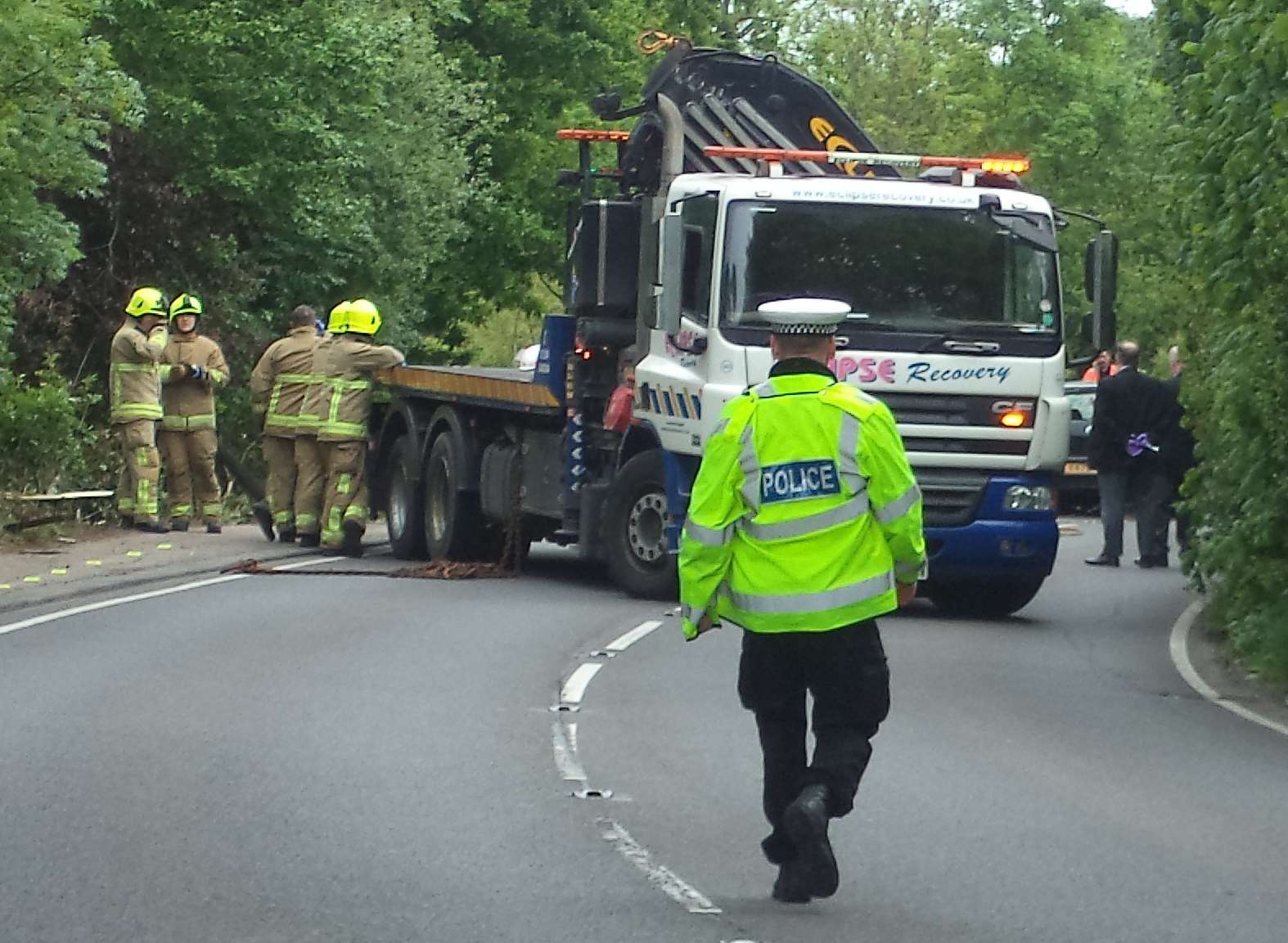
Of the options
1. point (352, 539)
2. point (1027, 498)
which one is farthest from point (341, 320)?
point (1027, 498)

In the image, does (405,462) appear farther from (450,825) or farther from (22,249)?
(450,825)

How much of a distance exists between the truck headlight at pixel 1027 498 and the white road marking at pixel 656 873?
836 centimetres

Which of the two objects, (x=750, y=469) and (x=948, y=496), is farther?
(x=948, y=496)

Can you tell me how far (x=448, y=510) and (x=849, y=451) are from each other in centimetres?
1352

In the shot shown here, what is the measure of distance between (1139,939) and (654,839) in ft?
6.38

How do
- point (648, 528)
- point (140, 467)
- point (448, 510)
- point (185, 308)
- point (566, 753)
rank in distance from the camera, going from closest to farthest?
point (566, 753) → point (648, 528) → point (448, 510) → point (140, 467) → point (185, 308)

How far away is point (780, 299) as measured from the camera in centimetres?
1669

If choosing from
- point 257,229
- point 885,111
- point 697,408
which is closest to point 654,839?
point 697,408

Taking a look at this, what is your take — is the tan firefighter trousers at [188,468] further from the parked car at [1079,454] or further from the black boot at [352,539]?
the parked car at [1079,454]

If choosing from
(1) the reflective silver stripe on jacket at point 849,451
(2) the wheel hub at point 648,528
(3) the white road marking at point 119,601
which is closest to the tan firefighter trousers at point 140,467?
(3) the white road marking at point 119,601

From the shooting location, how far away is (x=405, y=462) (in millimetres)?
21750

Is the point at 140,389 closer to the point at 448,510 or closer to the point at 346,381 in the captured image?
the point at 346,381

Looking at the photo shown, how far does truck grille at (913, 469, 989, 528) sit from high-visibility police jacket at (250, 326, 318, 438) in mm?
6907

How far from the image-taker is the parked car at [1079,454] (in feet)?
99.0
